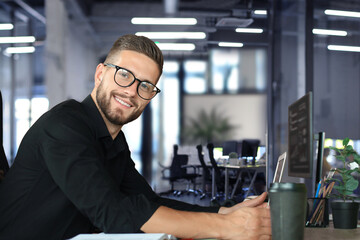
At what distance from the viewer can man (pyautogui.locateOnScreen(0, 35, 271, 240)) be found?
1.05m

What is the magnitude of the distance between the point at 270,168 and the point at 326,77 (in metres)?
2.41

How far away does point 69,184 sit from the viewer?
1081 millimetres

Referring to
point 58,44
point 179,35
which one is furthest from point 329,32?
point 58,44

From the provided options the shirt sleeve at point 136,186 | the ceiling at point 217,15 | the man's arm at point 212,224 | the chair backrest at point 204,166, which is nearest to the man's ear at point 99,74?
the shirt sleeve at point 136,186

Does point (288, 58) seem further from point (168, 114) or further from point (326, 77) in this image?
point (168, 114)

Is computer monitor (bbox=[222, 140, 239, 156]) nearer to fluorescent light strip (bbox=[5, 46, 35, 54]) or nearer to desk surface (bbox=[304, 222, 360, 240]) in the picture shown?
desk surface (bbox=[304, 222, 360, 240])

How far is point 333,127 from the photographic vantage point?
4465mm

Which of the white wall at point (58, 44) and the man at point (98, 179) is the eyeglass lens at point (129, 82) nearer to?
the man at point (98, 179)

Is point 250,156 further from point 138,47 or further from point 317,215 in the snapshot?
point 138,47

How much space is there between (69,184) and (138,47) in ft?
1.66

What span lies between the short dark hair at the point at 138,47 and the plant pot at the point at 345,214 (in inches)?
30.2

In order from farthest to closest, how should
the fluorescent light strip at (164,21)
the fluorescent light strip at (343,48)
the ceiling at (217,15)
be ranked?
the fluorescent light strip at (164,21) < the fluorescent light strip at (343,48) < the ceiling at (217,15)

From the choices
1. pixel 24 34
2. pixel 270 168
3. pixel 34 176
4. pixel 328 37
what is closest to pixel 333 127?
pixel 328 37

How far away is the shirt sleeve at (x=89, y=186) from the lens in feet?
3.40
